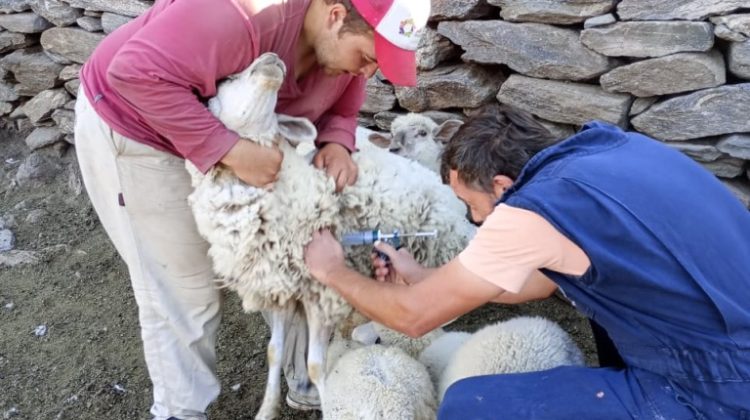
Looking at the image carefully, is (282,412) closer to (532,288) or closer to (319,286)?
(319,286)

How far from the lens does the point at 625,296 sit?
203 cm

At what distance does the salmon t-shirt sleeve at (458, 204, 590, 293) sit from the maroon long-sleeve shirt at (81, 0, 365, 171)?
3.09 feet

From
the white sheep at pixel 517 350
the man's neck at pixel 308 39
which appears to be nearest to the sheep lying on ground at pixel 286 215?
the man's neck at pixel 308 39

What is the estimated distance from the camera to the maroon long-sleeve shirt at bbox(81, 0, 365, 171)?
224 cm

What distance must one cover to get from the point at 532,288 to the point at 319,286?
83 centimetres

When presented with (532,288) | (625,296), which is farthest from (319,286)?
(625,296)

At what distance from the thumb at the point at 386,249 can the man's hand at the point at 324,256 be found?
0.48 feet

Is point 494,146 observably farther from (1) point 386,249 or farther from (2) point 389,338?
(2) point 389,338

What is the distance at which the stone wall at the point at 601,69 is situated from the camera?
3246 millimetres

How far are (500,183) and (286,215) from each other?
0.88 m

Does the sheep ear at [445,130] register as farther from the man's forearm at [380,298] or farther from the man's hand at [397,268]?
the man's forearm at [380,298]

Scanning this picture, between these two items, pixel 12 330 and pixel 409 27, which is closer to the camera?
pixel 409 27

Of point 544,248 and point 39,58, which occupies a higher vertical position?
point 544,248

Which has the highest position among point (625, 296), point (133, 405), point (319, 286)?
point (625, 296)
